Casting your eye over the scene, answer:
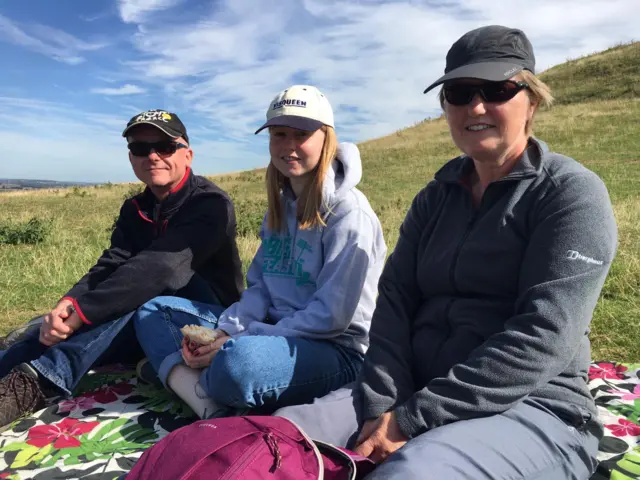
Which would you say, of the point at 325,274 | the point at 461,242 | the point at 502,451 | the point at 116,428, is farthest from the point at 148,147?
the point at 502,451

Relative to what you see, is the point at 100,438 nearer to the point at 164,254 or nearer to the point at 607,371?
the point at 164,254

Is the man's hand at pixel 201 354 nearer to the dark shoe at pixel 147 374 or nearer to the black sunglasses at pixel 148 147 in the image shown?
the dark shoe at pixel 147 374

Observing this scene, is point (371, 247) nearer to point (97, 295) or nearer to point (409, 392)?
point (409, 392)

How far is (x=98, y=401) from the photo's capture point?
3.32 meters

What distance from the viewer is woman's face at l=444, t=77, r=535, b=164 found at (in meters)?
2.12

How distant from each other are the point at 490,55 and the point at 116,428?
8.33 feet

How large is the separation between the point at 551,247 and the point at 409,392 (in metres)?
0.81

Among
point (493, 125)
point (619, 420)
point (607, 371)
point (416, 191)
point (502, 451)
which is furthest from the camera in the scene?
point (416, 191)

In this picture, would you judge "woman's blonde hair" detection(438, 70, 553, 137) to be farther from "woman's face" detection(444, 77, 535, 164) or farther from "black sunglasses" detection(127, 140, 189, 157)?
"black sunglasses" detection(127, 140, 189, 157)

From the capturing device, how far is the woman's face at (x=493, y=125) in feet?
6.95

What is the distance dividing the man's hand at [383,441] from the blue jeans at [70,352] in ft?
6.18

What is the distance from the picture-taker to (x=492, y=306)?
7.07 feet

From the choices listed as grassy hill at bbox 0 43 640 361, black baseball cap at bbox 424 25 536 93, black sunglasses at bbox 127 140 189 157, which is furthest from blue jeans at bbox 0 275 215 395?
black baseball cap at bbox 424 25 536 93

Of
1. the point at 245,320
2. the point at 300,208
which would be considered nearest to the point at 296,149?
the point at 300,208
